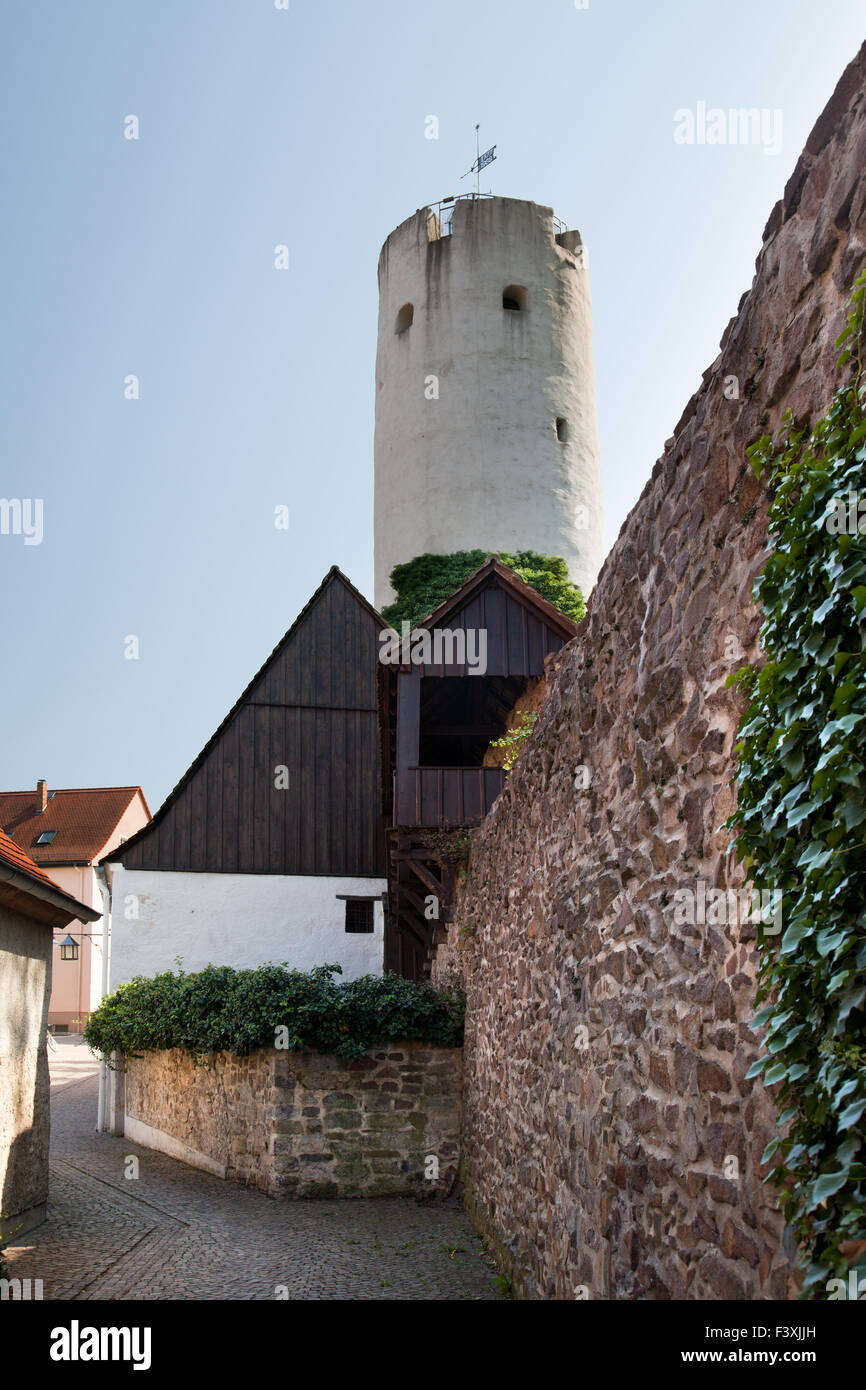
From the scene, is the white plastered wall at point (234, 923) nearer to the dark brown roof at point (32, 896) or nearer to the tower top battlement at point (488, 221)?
the dark brown roof at point (32, 896)

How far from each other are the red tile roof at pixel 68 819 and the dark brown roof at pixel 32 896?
2527 centimetres

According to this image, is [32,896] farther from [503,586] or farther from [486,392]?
[486,392]

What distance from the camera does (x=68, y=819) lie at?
3606 cm

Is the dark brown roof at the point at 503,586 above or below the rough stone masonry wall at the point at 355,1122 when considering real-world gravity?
above

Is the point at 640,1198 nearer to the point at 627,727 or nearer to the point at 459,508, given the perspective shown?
the point at 627,727

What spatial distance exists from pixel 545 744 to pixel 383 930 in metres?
12.0

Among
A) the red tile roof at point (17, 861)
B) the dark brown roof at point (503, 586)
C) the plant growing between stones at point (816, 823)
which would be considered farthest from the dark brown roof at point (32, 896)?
the plant growing between stones at point (816, 823)

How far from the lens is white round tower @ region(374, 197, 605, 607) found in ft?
86.5

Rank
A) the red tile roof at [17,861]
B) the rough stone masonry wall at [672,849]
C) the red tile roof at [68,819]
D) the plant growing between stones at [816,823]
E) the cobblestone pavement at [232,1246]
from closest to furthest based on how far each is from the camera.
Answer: the plant growing between stones at [816,823]
the rough stone masonry wall at [672,849]
the cobblestone pavement at [232,1246]
the red tile roof at [17,861]
the red tile roof at [68,819]

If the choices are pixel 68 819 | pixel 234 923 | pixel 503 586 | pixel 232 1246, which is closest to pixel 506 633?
pixel 503 586

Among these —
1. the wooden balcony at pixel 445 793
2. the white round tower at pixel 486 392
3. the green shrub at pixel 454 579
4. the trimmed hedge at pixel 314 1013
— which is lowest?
the trimmed hedge at pixel 314 1013

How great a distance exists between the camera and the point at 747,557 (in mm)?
3432

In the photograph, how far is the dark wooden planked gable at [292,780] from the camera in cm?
1775

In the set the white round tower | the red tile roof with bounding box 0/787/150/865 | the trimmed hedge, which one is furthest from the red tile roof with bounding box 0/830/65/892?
the red tile roof with bounding box 0/787/150/865
